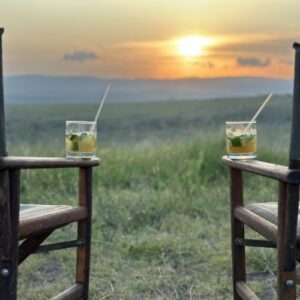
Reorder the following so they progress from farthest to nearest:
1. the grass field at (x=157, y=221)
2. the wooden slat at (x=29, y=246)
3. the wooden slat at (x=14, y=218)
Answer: the grass field at (x=157, y=221)
the wooden slat at (x=29, y=246)
the wooden slat at (x=14, y=218)

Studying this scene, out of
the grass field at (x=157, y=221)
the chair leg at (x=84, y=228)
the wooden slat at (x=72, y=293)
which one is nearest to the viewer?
the wooden slat at (x=72, y=293)

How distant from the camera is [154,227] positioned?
356cm

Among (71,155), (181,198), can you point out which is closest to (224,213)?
(181,198)

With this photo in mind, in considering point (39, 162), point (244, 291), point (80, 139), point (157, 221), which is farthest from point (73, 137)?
point (157, 221)

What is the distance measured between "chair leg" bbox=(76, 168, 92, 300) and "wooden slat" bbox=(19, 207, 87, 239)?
0.14 ft

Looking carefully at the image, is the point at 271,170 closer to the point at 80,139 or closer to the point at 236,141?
the point at 236,141

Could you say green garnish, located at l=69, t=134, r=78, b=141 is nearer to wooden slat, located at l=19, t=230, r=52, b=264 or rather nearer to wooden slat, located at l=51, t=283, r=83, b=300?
wooden slat, located at l=19, t=230, r=52, b=264

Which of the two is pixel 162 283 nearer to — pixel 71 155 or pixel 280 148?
pixel 71 155

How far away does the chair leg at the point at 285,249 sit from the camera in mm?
1651

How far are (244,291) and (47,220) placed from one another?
637 millimetres

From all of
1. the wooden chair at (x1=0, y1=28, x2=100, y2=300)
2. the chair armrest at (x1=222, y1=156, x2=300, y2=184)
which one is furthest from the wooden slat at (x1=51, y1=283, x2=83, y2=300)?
the chair armrest at (x1=222, y1=156, x2=300, y2=184)

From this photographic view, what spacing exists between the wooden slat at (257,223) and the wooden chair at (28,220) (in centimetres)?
45

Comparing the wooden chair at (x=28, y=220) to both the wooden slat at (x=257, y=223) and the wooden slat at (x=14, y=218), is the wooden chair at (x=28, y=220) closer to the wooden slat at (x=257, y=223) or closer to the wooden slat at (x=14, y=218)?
the wooden slat at (x=14, y=218)

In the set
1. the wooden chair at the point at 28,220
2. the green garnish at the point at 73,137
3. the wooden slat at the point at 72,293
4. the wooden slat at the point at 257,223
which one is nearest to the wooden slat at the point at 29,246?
the wooden chair at the point at 28,220
